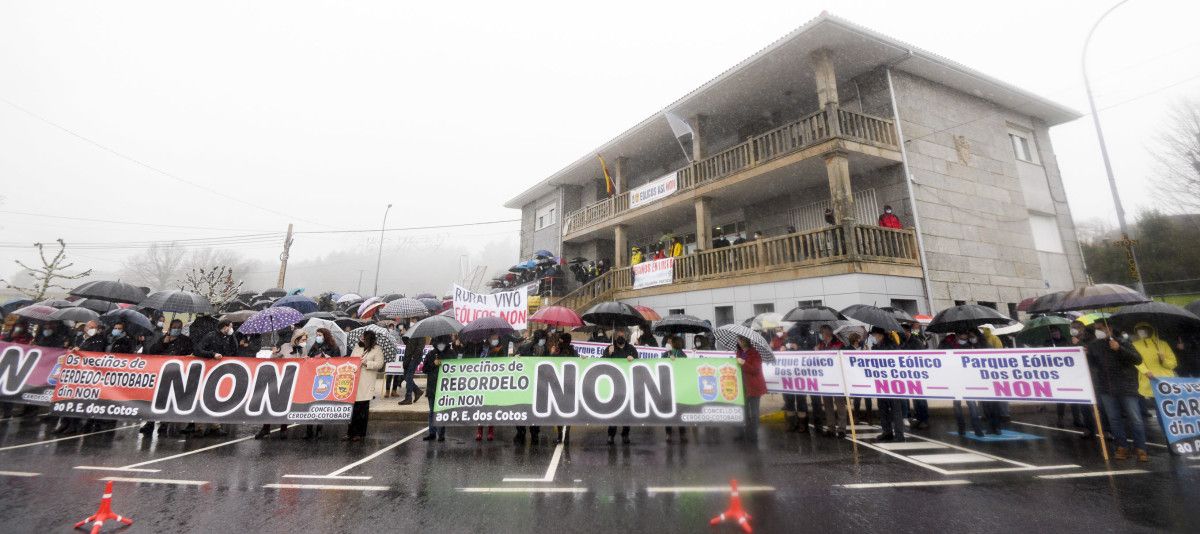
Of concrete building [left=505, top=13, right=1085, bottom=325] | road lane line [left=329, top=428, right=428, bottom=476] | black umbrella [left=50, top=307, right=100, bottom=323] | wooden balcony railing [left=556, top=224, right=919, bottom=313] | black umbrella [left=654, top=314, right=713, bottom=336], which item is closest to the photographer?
road lane line [left=329, top=428, right=428, bottom=476]

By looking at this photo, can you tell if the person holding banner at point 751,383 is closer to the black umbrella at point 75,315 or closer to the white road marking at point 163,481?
the white road marking at point 163,481

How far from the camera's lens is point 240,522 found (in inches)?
155

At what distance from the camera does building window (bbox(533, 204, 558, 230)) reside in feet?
84.5

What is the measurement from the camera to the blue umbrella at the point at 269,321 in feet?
29.2

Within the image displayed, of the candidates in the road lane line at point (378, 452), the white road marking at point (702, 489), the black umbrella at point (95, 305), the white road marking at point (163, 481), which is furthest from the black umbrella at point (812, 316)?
the black umbrella at point (95, 305)

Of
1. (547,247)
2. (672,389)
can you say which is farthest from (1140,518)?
(547,247)

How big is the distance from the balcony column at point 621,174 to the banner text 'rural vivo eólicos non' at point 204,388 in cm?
1488

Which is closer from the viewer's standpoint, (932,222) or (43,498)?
(43,498)

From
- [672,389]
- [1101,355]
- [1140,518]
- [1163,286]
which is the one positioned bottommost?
[1140,518]

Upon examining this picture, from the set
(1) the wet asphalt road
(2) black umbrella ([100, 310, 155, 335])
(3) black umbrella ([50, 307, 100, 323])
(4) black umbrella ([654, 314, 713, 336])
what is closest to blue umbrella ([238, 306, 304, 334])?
(2) black umbrella ([100, 310, 155, 335])

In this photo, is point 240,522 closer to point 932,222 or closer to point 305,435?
point 305,435

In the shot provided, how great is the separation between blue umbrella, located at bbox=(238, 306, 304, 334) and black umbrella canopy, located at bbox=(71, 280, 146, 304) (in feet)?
11.9

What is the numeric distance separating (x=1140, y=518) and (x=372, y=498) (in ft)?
23.6

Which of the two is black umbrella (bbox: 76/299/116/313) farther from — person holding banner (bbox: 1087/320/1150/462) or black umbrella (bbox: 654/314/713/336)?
person holding banner (bbox: 1087/320/1150/462)
